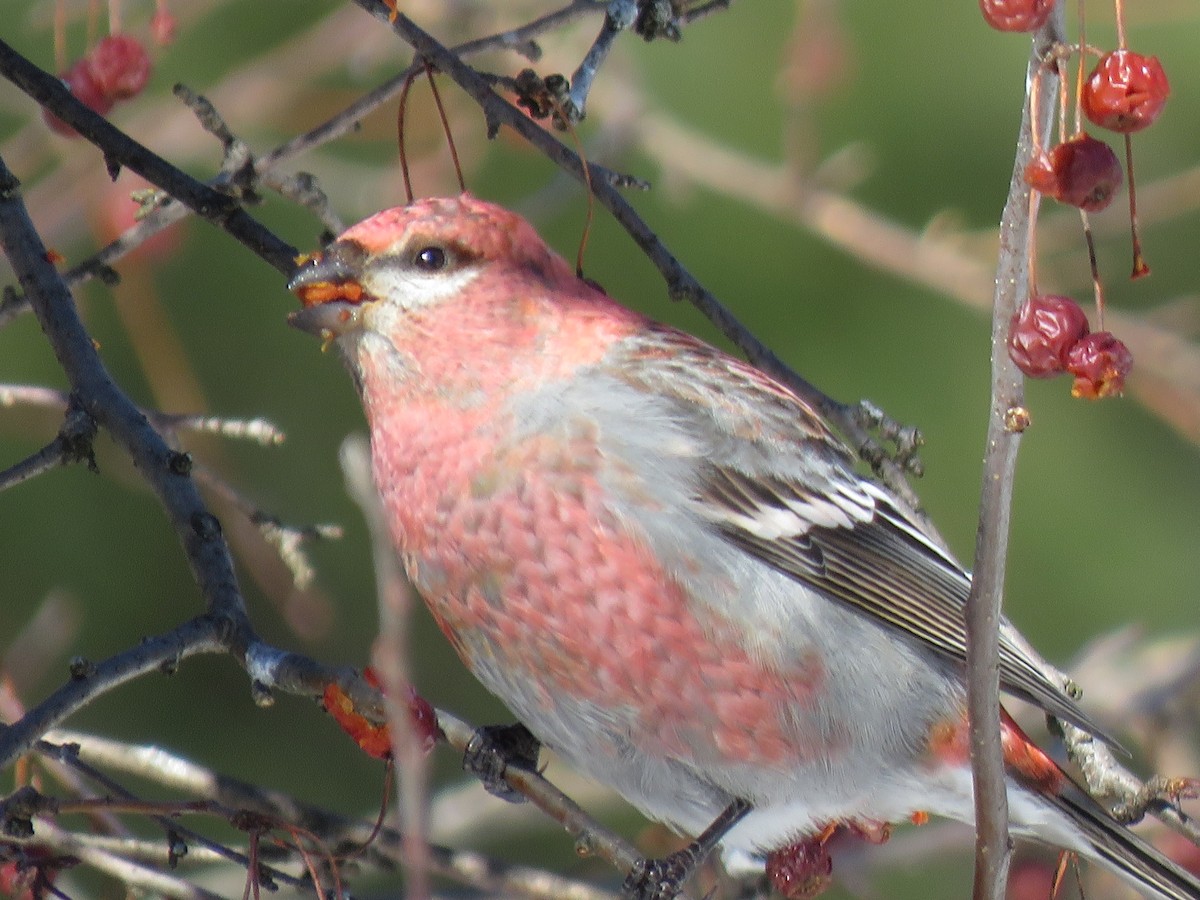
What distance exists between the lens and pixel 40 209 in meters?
3.93

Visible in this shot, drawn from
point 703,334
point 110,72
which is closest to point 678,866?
point 110,72

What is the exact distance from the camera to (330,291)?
2572 millimetres

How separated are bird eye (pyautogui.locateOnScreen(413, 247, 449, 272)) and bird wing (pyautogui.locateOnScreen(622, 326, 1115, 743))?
0.38m

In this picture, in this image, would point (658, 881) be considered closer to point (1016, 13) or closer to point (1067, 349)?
point (1067, 349)

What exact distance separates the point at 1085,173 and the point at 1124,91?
0.14 metres

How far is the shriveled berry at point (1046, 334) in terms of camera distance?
1.77 meters

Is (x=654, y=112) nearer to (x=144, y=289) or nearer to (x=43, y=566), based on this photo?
(x=144, y=289)

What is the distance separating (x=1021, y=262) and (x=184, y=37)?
155 inches

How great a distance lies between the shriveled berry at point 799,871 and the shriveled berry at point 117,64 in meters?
1.73

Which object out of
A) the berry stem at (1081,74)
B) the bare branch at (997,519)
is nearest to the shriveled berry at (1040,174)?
the bare branch at (997,519)

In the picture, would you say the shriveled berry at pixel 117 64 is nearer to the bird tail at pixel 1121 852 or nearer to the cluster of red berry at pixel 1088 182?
the cluster of red berry at pixel 1088 182

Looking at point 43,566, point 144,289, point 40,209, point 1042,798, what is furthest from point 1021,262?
point 43,566

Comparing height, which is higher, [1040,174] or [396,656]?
[1040,174]

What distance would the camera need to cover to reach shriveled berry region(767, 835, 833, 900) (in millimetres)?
2744
